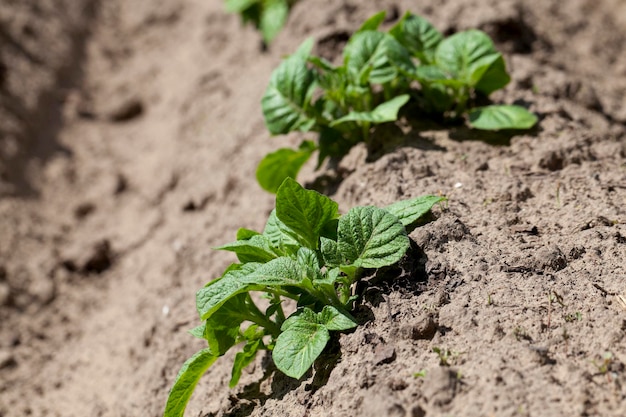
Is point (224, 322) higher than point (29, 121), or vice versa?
point (29, 121)

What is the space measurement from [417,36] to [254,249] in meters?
1.37

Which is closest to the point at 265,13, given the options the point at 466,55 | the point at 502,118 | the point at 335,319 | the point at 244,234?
the point at 466,55

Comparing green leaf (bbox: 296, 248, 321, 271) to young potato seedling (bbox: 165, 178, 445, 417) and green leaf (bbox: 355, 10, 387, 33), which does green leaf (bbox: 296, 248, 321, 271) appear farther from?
green leaf (bbox: 355, 10, 387, 33)

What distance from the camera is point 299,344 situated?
2.03m

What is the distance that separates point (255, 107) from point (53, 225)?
1.35 metres

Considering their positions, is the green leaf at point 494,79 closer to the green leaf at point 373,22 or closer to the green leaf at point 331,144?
the green leaf at point 373,22

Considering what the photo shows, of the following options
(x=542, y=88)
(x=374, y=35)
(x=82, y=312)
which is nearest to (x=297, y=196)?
(x=374, y=35)

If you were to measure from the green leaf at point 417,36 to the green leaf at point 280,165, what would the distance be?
1.98 ft

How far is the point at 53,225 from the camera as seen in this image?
403 cm

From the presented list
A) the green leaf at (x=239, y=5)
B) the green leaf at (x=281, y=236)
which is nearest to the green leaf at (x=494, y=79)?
the green leaf at (x=281, y=236)

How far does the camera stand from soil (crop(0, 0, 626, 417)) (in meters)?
1.96

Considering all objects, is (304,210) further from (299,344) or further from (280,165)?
(280,165)

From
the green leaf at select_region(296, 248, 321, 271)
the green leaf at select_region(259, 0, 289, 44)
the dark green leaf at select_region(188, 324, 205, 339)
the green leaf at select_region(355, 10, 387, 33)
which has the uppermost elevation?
the green leaf at select_region(259, 0, 289, 44)

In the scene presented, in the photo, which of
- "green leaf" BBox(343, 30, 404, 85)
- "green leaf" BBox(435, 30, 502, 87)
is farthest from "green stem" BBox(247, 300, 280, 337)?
"green leaf" BBox(435, 30, 502, 87)
